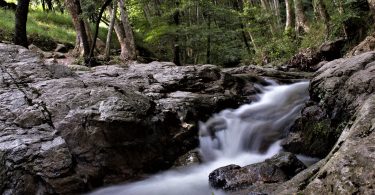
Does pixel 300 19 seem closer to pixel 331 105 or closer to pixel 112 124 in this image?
pixel 331 105

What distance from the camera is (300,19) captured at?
20.0 metres

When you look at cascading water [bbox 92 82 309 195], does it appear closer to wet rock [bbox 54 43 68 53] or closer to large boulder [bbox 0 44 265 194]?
large boulder [bbox 0 44 265 194]

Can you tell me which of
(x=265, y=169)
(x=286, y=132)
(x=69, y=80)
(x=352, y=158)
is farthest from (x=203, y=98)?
(x=352, y=158)

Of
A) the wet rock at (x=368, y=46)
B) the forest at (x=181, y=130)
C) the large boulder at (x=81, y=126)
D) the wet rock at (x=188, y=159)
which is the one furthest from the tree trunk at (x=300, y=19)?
the wet rock at (x=188, y=159)

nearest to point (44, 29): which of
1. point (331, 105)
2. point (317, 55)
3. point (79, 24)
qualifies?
point (79, 24)

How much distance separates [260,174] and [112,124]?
2.93m

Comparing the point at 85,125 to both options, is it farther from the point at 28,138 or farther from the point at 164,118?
the point at 164,118

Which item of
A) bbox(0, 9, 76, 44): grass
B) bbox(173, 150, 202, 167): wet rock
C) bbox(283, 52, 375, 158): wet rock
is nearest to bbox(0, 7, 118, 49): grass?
bbox(0, 9, 76, 44): grass

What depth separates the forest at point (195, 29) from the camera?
15.4 meters

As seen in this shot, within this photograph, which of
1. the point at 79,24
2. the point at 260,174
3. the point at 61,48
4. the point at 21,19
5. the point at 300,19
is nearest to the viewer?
the point at 260,174

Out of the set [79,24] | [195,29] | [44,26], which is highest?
[44,26]

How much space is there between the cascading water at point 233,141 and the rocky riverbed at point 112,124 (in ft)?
0.98

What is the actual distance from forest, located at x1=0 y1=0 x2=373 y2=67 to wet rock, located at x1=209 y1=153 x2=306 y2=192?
9029 millimetres

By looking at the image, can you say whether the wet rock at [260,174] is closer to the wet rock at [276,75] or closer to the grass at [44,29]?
the wet rock at [276,75]
